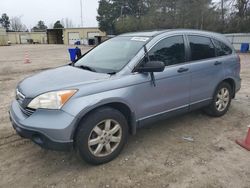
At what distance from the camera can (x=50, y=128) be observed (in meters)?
2.68

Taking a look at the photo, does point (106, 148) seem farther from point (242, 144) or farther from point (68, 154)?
point (242, 144)

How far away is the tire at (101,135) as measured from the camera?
287cm

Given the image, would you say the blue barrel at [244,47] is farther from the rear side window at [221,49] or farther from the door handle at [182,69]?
the door handle at [182,69]

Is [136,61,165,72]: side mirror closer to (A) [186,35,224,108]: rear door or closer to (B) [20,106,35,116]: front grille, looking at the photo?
(A) [186,35,224,108]: rear door

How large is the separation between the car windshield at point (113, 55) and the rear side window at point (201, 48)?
3.16ft

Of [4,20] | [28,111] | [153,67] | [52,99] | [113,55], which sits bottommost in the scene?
[28,111]

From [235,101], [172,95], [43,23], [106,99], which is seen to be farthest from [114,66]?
[43,23]

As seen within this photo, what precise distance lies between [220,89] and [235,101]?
1.53 metres

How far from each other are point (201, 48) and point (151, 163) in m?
2.28

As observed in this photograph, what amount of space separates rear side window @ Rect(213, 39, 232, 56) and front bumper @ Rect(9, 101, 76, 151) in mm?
3200

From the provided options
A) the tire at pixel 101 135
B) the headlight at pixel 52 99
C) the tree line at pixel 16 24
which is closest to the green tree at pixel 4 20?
the tree line at pixel 16 24

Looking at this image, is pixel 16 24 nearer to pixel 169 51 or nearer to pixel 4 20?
pixel 4 20

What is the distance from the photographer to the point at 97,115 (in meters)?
2.92

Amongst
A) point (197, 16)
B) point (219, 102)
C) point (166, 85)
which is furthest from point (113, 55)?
point (197, 16)
